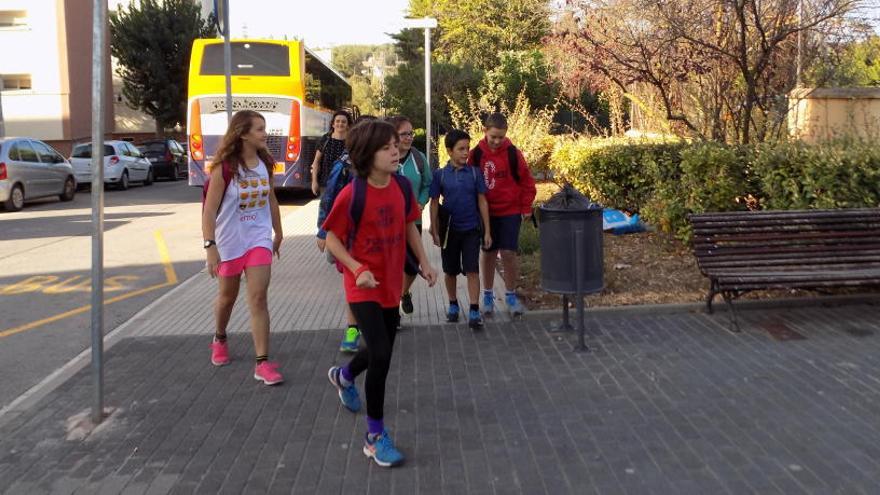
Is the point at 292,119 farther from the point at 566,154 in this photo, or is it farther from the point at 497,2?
the point at 497,2

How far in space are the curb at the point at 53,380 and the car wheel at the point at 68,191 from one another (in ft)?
52.4

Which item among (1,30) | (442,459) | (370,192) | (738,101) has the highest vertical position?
(1,30)

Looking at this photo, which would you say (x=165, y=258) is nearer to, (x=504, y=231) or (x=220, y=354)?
(x=220, y=354)

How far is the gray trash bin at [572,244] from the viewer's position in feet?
20.8

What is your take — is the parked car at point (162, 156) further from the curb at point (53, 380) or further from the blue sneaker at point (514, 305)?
the blue sneaker at point (514, 305)

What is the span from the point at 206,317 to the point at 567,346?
3441 millimetres

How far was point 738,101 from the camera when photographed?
1164 cm

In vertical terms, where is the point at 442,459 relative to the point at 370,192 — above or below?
below

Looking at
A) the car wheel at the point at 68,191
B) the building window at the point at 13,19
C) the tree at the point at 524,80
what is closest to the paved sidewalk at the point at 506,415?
the car wheel at the point at 68,191

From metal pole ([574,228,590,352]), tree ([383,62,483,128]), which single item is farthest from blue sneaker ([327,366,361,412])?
tree ([383,62,483,128])

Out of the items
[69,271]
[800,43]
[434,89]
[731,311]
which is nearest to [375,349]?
[731,311]

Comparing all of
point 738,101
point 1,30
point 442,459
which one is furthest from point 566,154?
point 1,30

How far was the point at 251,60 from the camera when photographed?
2092 centimetres

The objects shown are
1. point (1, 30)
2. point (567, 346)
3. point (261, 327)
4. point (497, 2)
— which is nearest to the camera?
point (261, 327)
